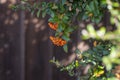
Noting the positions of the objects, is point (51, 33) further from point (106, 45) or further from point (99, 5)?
point (99, 5)

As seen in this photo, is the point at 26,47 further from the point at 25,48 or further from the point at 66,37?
the point at 66,37

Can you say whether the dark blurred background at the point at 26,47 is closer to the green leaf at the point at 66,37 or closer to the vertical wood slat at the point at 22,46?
the vertical wood slat at the point at 22,46

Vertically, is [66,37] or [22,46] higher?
[66,37]

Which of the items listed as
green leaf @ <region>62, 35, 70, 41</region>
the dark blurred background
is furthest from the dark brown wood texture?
green leaf @ <region>62, 35, 70, 41</region>

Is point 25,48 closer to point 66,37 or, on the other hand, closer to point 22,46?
point 22,46

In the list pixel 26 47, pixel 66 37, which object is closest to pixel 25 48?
pixel 26 47

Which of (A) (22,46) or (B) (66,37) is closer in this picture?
(B) (66,37)

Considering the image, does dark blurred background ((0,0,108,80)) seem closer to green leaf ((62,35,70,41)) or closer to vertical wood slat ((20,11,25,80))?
vertical wood slat ((20,11,25,80))

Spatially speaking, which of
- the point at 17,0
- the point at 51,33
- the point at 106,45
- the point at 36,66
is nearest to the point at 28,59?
the point at 36,66

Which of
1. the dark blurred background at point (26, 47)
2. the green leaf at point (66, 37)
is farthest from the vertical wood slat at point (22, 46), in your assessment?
the green leaf at point (66, 37)
